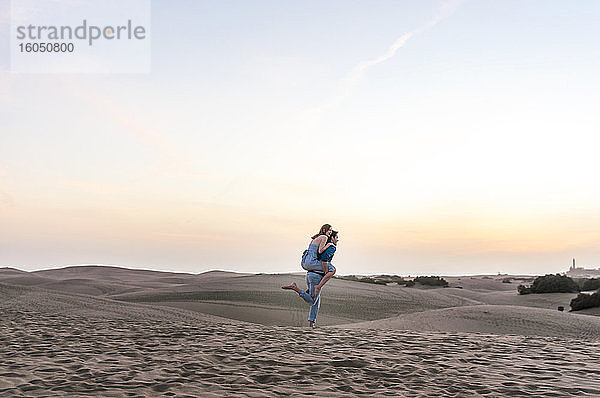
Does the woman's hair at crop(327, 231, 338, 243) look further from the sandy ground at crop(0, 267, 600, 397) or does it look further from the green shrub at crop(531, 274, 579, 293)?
the green shrub at crop(531, 274, 579, 293)

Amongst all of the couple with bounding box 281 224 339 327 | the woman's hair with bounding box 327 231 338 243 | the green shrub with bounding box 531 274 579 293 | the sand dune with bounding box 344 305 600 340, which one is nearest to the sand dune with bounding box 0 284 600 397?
the couple with bounding box 281 224 339 327

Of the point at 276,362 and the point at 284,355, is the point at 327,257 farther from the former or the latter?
the point at 276,362

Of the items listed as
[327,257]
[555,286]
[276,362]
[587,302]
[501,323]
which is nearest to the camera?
[276,362]

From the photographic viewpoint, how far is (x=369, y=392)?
548 cm

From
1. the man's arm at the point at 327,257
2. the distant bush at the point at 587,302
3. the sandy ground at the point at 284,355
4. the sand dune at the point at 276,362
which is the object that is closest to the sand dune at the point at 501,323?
the sandy ground at the point at 284,355

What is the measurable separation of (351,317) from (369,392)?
38.1 feet

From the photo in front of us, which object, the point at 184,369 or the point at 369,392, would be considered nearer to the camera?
the point at 369,392

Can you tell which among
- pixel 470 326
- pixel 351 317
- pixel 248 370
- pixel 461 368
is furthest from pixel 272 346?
pixel 351 317

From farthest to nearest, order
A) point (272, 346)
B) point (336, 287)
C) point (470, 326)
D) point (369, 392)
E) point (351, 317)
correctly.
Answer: point (336, 287)
point (351, 317)
point (470, 326)
point (272, 346)
point (369, 392)

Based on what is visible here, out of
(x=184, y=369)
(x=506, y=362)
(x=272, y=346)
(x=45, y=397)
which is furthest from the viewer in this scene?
(x=272, y=346)

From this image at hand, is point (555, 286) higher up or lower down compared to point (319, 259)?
lower down

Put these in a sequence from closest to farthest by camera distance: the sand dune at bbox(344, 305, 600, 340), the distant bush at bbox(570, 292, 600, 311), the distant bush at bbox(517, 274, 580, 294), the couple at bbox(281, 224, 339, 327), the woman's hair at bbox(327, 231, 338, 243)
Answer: the couple at bbox(281, 224, 339, 327)
the woman's hair at bbox(327, 231, 338, 243)
the sand dune at bbox(344, 305, 600, 340)
the distant bush at bbox(570, 292, 600, 311)
the distant bush at bbox(517, 274, 580, 294)

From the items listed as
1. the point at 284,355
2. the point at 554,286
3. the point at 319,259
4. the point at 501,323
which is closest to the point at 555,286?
the point at 554,286

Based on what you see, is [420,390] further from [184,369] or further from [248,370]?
[184,369]
